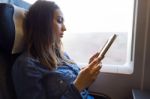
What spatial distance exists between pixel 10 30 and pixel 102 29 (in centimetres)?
71

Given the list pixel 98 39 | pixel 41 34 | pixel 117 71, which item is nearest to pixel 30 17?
pixel 41 34

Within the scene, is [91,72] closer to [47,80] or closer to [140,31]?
[47,80]

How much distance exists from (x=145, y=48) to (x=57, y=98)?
69 centimetres

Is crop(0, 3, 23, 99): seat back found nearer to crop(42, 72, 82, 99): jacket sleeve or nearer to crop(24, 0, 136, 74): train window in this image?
crop(42, 72, 82, 99): jacket sleeve

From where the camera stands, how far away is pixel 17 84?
1.02 metres

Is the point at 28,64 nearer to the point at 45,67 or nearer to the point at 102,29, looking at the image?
the point at 45,67

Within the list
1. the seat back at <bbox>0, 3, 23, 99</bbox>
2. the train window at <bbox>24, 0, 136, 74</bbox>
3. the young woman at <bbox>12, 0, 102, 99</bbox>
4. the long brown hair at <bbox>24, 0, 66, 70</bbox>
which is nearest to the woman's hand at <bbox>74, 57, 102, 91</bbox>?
the young woman at <bbox>12, 0, 102, 99</bbox>

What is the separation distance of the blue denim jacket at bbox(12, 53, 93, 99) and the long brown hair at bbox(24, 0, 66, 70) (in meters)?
0.05

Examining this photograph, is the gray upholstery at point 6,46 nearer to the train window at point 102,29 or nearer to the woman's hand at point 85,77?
the woman's hand at point 85,77

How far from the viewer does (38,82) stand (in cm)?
102

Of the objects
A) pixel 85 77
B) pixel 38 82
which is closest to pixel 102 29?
pixel 85 77

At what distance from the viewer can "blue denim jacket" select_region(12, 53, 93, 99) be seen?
100 cm

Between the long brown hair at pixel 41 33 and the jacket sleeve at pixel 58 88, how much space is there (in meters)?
0.06

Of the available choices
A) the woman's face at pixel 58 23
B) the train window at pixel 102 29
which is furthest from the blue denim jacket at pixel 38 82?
the train window at pixel 102 29
